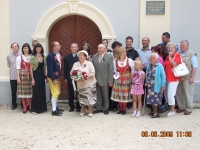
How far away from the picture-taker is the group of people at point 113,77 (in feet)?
21.1

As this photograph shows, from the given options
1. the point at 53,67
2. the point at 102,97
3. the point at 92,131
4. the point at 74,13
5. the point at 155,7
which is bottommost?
the point at 92,131

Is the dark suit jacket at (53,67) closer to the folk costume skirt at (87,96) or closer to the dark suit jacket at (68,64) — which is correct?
the dark suit jacket at (68,64)

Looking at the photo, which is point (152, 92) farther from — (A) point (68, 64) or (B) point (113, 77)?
(A) point (68, 64)

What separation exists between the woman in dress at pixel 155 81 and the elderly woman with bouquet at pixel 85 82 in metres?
→ 1.21

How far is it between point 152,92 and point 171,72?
2.02 feet

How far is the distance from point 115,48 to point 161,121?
6.49ft

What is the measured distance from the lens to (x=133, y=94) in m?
6.51

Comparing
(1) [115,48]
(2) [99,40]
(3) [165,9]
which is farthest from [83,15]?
(3) [165,9]

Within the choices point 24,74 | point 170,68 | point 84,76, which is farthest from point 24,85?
point 170,68

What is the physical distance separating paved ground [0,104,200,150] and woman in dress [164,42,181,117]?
423mm

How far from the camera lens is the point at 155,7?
7.49 m

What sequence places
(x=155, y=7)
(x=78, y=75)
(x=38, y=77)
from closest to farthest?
(x=78, y=75) < (x=38, y=77) < (x=155, y=7)

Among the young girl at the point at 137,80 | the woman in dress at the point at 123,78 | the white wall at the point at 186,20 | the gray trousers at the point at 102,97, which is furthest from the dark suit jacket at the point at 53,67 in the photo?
the white wall at the point at 186,20

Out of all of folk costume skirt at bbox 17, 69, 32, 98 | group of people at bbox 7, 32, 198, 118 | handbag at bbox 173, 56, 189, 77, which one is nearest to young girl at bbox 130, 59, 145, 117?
group of people at bbox 7, 32, 198, 118
